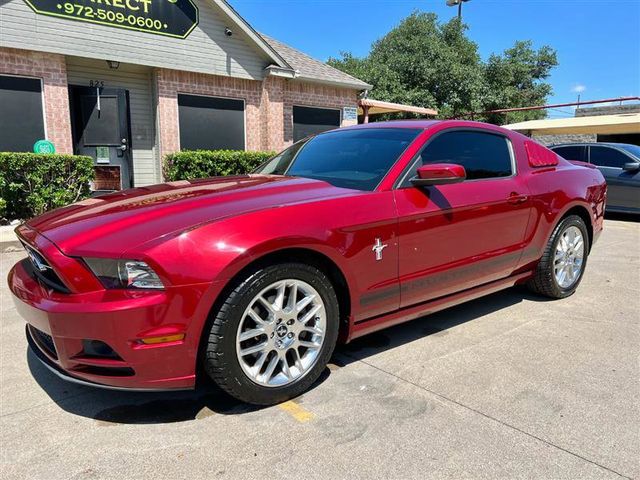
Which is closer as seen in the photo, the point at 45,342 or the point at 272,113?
the point at 45,342

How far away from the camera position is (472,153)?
3842 mm

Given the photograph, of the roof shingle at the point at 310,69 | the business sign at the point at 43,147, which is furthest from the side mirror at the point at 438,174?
the roof shingle at the point at 310,69

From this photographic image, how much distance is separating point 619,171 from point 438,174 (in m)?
9.09

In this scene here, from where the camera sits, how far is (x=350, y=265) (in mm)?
2867

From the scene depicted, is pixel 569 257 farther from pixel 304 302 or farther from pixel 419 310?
pixel 304 302

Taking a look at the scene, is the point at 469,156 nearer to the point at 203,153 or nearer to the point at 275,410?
the point at 275,410

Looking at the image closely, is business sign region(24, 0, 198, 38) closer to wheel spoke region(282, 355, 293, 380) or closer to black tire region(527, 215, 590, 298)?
black tire region(527, 215, 590, 298)

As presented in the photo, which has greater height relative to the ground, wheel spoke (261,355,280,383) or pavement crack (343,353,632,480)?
wheel spoke (261,355,280,383)

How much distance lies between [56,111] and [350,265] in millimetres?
8944

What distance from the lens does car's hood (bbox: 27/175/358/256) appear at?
2411mm

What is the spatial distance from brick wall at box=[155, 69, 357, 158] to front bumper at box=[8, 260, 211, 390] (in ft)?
30.4

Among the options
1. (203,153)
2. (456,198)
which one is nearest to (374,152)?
(456,198)

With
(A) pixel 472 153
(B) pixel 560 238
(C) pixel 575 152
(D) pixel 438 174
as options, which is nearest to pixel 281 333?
(D) pixel 438 174

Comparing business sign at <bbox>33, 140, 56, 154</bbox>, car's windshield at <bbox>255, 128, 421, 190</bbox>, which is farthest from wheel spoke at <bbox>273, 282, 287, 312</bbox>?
business sign at <bbox>33, 140, 56, 154</bbox>
